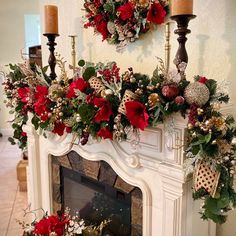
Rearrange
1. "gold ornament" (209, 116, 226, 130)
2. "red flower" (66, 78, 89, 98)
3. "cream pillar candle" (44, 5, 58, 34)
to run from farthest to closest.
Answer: "cream pillar candle" (44, 5, 58, 34) → "red flower" (66, 78, 89, 98) → "gold ornament" (209, 116, 226, 130)

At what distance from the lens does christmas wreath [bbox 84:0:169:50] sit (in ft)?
4.99

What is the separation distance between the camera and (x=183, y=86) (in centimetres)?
120

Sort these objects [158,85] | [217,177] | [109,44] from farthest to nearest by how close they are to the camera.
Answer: [109,44], [158,85], [217,177]

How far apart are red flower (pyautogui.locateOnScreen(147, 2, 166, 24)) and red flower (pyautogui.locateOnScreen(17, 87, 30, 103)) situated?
873 mm

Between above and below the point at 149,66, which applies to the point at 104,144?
below

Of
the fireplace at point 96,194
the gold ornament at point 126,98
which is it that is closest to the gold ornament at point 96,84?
the gold ornament at point 126,98

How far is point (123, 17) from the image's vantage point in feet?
5.31

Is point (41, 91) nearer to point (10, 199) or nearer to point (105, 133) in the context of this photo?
point (105, 133)

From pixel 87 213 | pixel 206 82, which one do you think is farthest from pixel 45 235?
pixel 206 82

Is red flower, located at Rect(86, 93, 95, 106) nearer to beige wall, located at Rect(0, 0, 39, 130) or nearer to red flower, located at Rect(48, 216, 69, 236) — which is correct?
red flower, located at Rect(48, 216, 69, 236)

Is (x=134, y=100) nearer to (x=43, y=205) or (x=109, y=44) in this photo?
(x=109, y=44)

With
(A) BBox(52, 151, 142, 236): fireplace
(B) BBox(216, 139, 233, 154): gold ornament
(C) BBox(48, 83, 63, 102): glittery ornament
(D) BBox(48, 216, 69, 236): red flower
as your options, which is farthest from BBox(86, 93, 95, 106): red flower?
(D) BBox(48, 216, 69, 236): red flower

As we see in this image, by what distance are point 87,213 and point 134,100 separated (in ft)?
3.60

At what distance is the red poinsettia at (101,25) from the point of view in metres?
1.78
